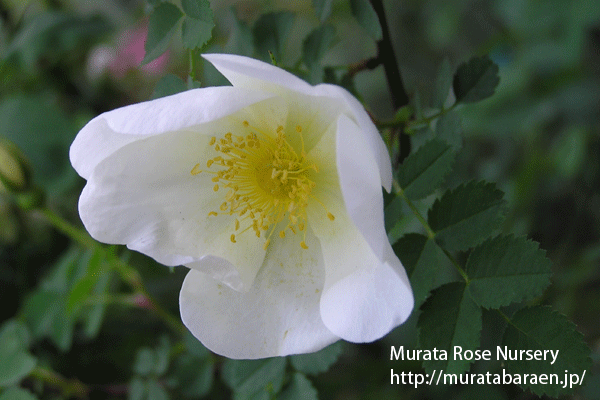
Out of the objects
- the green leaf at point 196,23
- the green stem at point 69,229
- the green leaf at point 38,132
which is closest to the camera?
the green leaf at point 196,23

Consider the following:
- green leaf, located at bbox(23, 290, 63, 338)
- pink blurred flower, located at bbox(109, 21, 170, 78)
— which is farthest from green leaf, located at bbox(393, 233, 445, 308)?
pink blurred flower, located at bbox(109, 21, 170, 78)

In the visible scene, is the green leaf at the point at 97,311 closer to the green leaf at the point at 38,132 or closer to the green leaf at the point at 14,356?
the green leaf at the point at 14,356

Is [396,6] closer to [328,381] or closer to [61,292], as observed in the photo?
[328,381]

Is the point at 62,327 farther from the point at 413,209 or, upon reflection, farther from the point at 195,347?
the point at 413,209

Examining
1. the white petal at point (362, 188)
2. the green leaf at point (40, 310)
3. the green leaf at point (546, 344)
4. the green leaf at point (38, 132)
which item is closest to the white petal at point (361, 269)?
the white petal at point (362, 188)

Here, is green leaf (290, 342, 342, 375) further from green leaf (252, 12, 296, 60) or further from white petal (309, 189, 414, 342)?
green leaf (252, 12, 296, 60)

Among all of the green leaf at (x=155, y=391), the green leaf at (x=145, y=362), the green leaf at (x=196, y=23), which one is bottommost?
the green leaf at (x=155, y=391)

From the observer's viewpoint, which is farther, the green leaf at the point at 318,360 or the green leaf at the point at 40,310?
the green leaf at the point at 40,310
